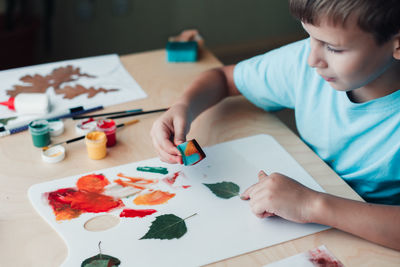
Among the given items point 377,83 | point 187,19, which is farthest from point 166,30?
point 377,83

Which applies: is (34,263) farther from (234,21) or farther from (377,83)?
(234,21)

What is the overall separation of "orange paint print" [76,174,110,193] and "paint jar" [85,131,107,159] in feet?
0.19

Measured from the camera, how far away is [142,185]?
0.83 metres

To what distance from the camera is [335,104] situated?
3.14 ft

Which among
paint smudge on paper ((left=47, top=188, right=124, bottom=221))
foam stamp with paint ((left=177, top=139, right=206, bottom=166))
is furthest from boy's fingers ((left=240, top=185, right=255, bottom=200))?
paint smudge on paper ((left=47, top=188, right=124, bottom=221))

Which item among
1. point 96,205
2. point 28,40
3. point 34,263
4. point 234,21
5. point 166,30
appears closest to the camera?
point 34,263

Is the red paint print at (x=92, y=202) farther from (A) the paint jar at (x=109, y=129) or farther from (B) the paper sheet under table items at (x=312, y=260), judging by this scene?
(B) the paper sheet under table items at (x=312, y=260)

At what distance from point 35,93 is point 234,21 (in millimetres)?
2109

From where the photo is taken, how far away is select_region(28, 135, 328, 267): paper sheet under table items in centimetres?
69

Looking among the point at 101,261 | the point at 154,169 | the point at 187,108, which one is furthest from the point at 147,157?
the point at 101,261

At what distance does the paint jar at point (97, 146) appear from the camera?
89 cm

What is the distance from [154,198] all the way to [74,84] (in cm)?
49

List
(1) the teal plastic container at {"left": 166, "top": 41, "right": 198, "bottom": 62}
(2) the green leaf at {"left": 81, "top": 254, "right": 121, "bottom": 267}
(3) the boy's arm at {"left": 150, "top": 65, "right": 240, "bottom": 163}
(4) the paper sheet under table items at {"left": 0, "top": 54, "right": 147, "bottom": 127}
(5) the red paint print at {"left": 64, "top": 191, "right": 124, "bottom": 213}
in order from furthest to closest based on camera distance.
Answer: (1) the teal plastic container at {"left": 166, "top": 41, "right": 198, "bottom": 62}, (4) the paper sheet under table items at {"left": 0, "top": 54, "right": 147, "bottom": 127}, (3) the boy's arm at {"left": 150, "top": 65, "right": 240, "bottom": 163}, (5) the red paint print at {"left": 64, "top": 191, "right": 124, "bottom": 213}, (2) the green leaf at {"left": 81, "top": 254, "right": 121, "bottom": 267}

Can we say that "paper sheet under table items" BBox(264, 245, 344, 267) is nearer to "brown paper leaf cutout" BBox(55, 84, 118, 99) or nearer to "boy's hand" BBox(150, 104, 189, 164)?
"boy's hand" BBox(150, 104, 189, 164)
